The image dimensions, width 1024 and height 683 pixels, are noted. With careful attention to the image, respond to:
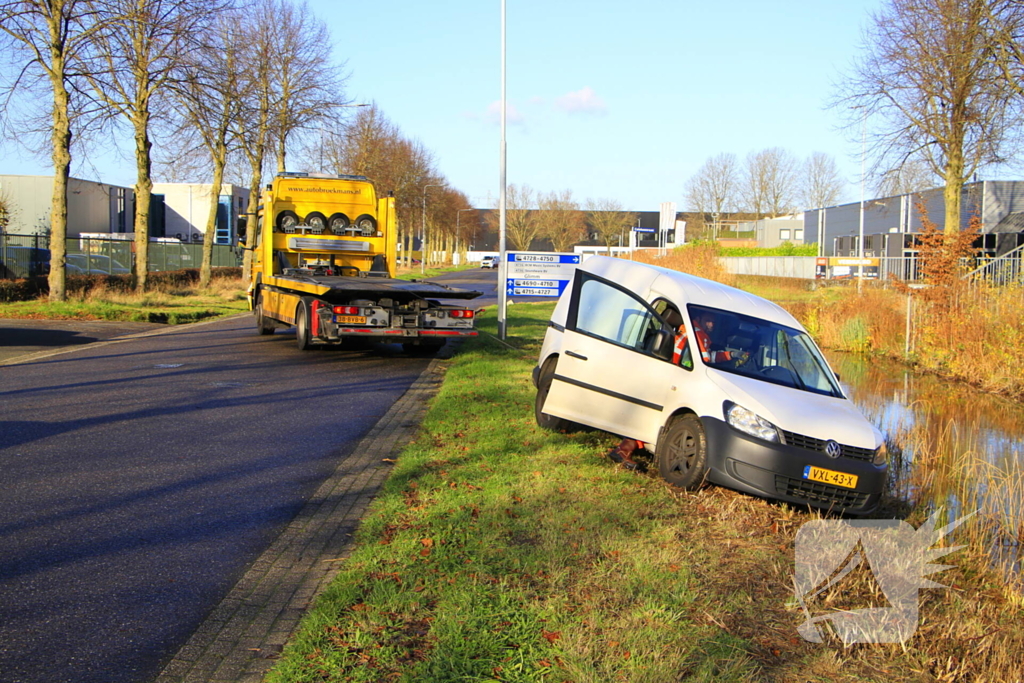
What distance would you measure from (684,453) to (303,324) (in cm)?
1020

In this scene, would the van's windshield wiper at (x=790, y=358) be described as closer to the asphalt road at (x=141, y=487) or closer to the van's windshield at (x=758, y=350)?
the van's windshield at (x=758, y=350)

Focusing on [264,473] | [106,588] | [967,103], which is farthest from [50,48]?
[967,103]

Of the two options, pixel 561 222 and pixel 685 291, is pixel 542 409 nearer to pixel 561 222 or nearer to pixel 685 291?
pixel 685 291

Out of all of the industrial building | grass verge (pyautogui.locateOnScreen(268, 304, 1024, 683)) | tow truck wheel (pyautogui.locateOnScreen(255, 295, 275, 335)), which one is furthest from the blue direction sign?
the industrial building

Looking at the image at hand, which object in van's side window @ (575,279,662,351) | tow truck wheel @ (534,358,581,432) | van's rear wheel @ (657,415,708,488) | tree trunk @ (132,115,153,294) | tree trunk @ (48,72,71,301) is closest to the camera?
van's rear wheel @ (657,415,708,488)

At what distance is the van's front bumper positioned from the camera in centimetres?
663

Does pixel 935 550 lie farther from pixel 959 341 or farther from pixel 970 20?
pixel 970 20

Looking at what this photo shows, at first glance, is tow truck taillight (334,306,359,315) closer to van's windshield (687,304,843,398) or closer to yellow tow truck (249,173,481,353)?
yellow tow truck (249,173,481,353)

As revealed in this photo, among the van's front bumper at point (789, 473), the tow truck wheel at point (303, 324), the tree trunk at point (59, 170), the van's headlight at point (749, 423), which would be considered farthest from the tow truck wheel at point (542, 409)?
the tree trunk at point (59, 170)

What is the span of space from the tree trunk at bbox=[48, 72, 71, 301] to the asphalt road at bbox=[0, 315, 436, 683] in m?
9.16

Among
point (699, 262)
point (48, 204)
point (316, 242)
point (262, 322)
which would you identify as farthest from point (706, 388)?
point (48, 204)

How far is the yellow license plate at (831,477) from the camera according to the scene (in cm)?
664

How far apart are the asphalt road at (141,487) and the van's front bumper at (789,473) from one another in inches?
126

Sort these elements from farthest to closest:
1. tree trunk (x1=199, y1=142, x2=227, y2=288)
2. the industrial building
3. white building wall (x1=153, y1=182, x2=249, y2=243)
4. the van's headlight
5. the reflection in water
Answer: white building wall (x1=153, y1=182, x2=249, y2=243) < the industrial building < tree trunk (x1=199, y1=142, x2=227, y2=288) < the reflection in water < the van's headlight
